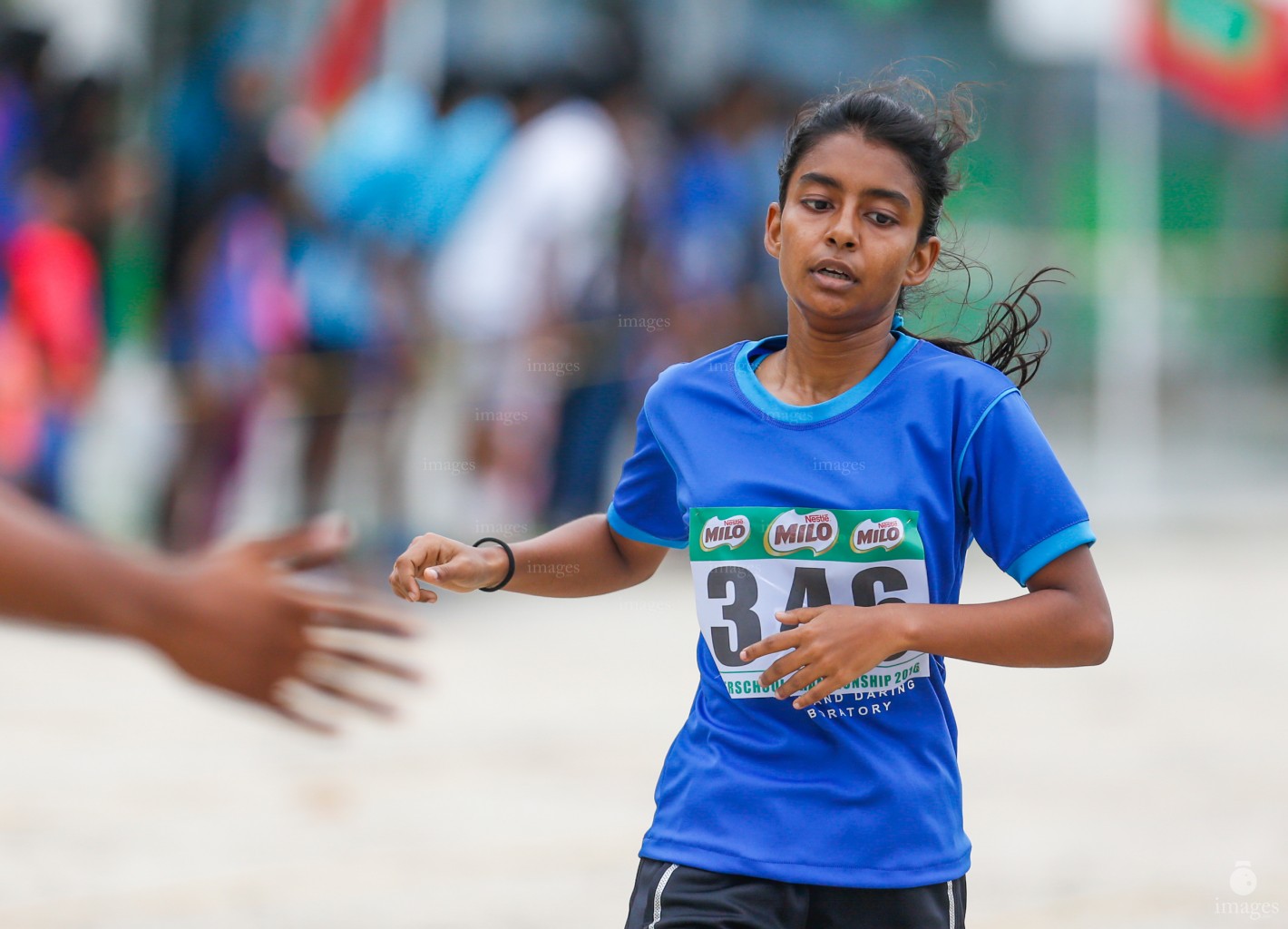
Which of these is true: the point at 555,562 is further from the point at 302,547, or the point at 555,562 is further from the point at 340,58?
the point at 340,58

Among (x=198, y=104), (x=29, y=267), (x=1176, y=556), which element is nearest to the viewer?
(x=29, y=267)

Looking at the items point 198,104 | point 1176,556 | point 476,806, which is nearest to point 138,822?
point 476,806

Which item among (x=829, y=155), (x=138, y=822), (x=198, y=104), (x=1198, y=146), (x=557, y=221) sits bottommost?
(x=138, y=822)

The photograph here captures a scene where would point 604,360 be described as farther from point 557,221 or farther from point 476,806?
point 476,806

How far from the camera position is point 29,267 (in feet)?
25.7

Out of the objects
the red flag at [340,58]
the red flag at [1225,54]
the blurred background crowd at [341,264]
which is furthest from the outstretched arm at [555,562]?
the red flag at [1225,54]

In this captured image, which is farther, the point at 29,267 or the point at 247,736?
the point at 29,267

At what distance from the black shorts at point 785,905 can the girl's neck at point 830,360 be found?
64cm

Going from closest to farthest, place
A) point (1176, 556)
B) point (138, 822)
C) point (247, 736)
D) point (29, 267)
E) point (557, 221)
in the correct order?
point (138, 822) < point (247, 736) < point (29, 267) < point (557, 221) < point (1176, 556)

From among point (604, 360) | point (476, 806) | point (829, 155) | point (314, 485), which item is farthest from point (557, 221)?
point (829, 155)

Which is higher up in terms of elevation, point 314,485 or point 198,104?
point 198,104

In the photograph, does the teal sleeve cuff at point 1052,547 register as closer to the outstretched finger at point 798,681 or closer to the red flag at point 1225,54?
the outstretched finger at point 798,681

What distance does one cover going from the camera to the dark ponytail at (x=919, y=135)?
2463 mm

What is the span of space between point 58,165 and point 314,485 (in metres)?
1.82
